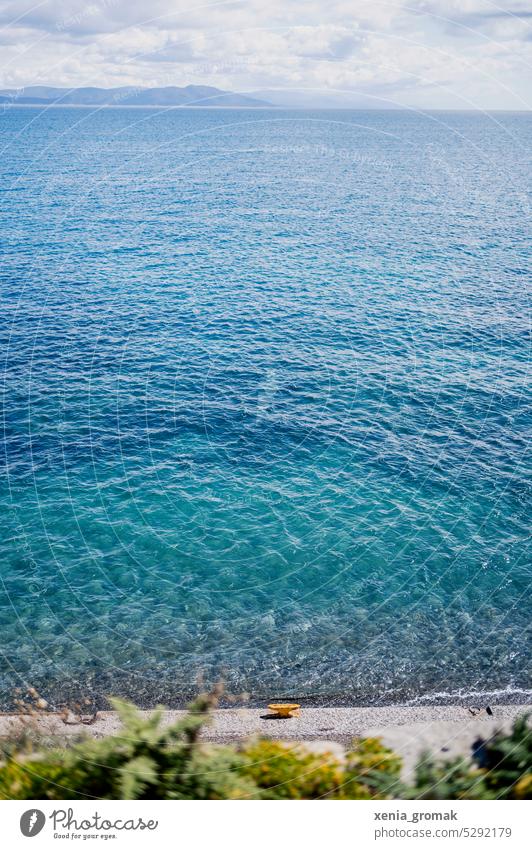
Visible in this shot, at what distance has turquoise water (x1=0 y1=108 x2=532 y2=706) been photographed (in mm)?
37812

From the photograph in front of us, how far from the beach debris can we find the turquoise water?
203 centimetres

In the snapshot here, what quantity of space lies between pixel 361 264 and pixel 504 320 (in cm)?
2724

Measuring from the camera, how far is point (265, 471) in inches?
2056

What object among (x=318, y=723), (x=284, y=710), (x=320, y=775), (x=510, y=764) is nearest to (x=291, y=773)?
(x=320, y=775)

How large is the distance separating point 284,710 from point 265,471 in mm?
22010

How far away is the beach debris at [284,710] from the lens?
33156 millimetres

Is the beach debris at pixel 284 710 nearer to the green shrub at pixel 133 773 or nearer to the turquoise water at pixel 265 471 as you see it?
the turquoise water at pixel 265 471

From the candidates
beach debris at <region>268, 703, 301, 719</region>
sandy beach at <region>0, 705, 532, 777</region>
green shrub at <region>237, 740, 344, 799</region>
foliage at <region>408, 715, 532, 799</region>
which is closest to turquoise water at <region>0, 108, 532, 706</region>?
sandy beach at <region>0, 705, 532, 777</region>

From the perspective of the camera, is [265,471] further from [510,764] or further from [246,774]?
[510,764]

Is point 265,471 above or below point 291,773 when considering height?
below

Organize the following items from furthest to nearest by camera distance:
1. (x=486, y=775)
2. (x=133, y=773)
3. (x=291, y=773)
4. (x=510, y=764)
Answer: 1. (x=291, y=773)
2. (x=133, y=773)
3. (x=510, y=764)
4. (x=486, y=775)

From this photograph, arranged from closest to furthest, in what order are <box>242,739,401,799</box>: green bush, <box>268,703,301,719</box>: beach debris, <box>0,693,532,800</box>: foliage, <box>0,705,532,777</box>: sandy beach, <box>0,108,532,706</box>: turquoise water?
<box>0,693,532,800</box>: foliage
<box>242,739,401,799</box>: green bush
<box>0,705,532,777</box>: sandy beach
<box>268,703,301,719</box>: beach debris
<box>0,108,532,706</box>: turquoise water

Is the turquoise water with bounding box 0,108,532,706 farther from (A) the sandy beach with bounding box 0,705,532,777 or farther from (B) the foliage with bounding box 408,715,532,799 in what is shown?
(B) the foliage with bounding box 408,715,532,799

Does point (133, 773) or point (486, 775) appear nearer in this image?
point (486, 775)
